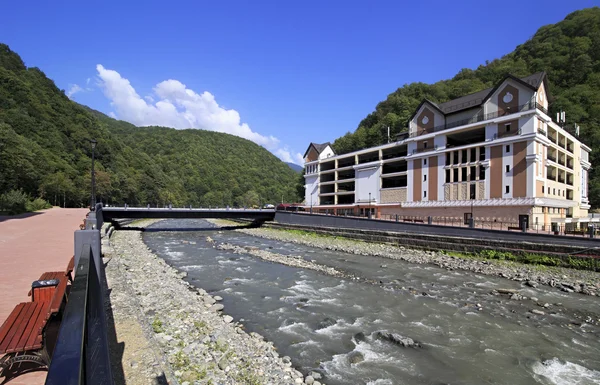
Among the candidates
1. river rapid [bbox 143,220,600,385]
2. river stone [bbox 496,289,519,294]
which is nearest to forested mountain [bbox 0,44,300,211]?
river rapid [bbox 143,220,600,385]

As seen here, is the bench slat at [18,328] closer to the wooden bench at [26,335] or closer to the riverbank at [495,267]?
the wooden bench at [26,335]

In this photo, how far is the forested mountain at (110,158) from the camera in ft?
164

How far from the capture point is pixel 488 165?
34.0 meters

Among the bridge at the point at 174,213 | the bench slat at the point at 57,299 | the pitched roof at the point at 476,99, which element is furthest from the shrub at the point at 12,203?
the pitched roof at the point at 476,99

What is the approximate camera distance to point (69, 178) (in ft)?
190

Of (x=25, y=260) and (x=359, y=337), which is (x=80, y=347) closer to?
(x=359, y=337)

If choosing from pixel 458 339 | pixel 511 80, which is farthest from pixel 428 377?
pixel 511 80

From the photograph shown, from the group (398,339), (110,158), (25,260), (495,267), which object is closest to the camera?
(398,339)

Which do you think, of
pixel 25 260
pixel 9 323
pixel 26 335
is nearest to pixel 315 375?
pixel 26 335

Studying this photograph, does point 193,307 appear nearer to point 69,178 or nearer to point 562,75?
point 69,178

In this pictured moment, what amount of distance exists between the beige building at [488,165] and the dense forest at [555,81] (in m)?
10.0

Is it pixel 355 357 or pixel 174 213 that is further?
pixel 174 213

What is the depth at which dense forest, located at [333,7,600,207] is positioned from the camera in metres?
50.4

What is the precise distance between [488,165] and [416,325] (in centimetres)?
3014
